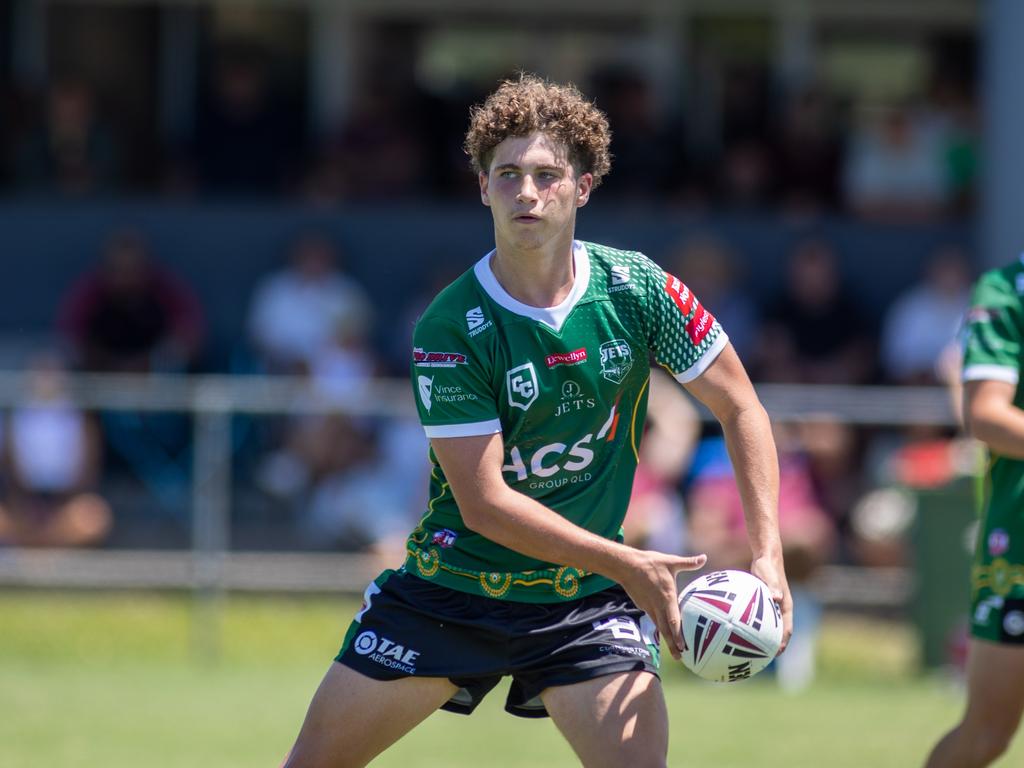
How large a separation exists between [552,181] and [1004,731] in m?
2.27

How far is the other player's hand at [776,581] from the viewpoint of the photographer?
4.54 metres

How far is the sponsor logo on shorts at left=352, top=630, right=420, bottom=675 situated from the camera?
4711 mm

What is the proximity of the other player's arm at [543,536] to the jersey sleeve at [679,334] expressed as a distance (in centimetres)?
58

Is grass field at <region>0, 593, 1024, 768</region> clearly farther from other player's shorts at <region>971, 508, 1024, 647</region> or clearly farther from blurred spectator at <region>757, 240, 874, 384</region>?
other player's shorts at <region>971, 508, 1024, 647</region>

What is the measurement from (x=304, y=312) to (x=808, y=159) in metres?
4.60

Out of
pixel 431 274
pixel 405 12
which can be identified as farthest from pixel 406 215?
pixel 405 12

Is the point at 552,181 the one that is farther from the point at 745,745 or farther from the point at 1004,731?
the point at 745,745

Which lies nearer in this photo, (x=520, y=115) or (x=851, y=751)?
(x=520, y=115)

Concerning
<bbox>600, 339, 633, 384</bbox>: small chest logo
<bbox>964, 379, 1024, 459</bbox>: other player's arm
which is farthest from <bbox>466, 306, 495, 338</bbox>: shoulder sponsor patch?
<bbox>964, 379, 1024, 459</bbox>: other player's arm

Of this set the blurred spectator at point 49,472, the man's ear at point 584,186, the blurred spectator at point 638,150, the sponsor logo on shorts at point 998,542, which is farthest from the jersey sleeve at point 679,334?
the blurred spectator at point 638,150

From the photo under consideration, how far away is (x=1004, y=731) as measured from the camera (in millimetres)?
5246

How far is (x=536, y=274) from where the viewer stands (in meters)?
4.70

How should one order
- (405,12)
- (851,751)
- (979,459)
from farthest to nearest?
1. (405,12)
2. (979,459)
3. (851,751)

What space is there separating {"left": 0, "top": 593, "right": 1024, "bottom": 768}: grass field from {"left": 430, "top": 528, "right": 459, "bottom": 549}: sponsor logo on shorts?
3.32 metres
